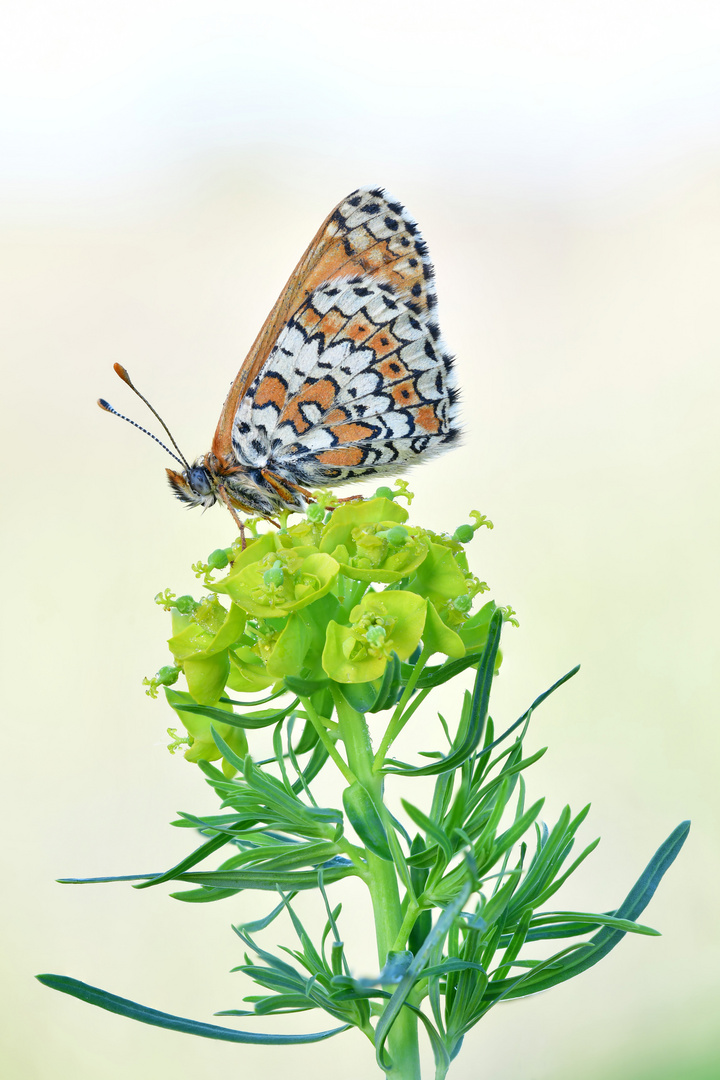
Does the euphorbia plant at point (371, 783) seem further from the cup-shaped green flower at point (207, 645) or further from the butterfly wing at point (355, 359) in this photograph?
the butterfly wing at point (355, 359)

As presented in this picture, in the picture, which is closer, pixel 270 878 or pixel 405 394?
pixel 270 878

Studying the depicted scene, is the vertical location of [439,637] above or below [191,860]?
above

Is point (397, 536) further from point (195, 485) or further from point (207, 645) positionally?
point (195, 485)

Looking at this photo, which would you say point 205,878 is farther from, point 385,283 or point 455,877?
point 385,283

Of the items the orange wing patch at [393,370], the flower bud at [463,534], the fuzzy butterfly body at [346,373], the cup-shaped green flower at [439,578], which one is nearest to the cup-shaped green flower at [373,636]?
the cup-shaped green flower at [439,578]

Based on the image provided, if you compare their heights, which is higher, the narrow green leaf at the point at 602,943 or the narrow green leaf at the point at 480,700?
the narrow green leaf at the point at 480,700

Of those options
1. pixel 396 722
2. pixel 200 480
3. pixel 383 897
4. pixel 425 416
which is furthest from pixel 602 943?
pixel 200 480

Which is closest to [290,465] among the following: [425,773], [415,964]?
[425,773]
